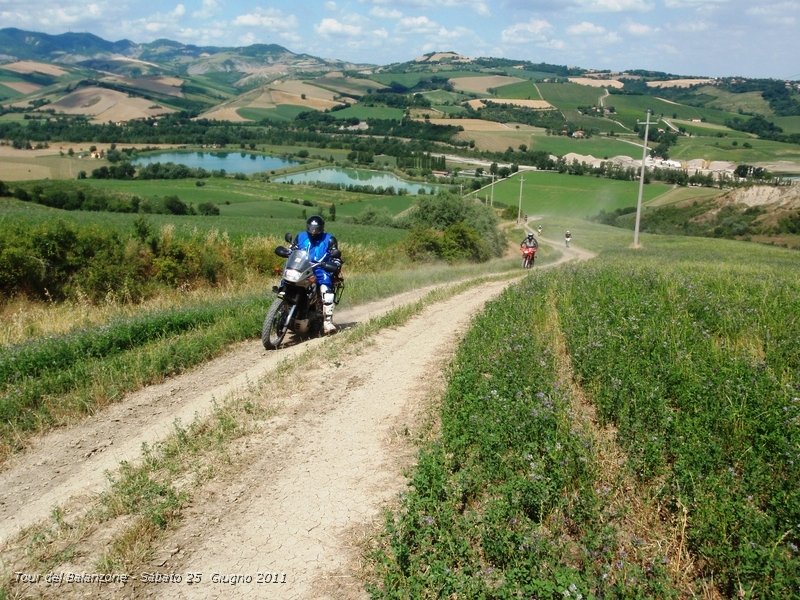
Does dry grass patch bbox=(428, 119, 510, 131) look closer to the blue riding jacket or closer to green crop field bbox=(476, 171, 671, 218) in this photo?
green crop field bbox=(476, 171, 671, 218)

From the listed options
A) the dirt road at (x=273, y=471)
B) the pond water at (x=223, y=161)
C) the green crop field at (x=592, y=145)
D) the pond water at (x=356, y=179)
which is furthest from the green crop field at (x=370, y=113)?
the dirt road at (x=273, y=471)

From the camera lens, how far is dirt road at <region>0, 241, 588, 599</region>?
13.2 ft

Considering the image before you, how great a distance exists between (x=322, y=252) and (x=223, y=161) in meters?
121

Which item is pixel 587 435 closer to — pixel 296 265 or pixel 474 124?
pixel 296 265

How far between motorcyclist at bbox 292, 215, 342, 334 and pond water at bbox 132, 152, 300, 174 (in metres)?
105

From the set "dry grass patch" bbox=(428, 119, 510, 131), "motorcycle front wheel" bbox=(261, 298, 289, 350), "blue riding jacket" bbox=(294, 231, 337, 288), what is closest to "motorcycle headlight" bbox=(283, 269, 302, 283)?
"motorcycle front wheel" bbox=(261, 298, 289, 350)

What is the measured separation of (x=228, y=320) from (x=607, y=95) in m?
215

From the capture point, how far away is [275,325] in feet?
33.5

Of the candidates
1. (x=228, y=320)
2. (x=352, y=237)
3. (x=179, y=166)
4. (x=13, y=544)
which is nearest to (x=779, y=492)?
(x=13, y=544)

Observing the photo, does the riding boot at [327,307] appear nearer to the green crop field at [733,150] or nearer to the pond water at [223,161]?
the pond water at [223,161]

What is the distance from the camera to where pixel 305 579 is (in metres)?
3.94

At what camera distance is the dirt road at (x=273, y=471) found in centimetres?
402

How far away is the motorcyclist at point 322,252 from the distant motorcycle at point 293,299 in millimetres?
134

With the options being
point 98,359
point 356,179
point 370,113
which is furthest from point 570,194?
point 370,113
